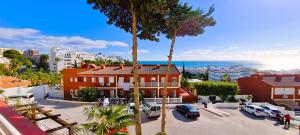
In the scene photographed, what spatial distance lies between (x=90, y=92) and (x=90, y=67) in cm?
773

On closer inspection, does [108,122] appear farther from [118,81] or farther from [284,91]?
[284,91]

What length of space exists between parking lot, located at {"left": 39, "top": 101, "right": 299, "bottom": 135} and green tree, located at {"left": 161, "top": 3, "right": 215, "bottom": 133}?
9.20 m

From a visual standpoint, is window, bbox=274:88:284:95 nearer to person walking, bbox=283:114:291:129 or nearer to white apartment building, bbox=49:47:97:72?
person walking, bbox=283:114:291:129

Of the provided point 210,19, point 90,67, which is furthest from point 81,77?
point 210,19

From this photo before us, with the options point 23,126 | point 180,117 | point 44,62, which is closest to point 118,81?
point 180,117

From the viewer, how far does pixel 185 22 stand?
547 inches

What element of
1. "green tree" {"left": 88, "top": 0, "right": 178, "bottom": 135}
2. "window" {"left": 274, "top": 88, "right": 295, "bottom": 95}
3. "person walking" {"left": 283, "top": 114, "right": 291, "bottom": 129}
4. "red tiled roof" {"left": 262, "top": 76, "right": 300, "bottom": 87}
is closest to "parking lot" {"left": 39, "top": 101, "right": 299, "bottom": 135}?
"person walking" {"left": 283, "top": 114, "right": 291, "bottom": 129}

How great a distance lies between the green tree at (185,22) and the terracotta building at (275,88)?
26.5 metres

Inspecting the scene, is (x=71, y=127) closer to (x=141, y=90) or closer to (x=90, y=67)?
(x=141, y=90)

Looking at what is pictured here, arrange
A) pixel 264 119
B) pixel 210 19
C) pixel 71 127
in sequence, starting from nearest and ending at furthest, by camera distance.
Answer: pixel 71 127
pixel 210 19
pixel 264 119

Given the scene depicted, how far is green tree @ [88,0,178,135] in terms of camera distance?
35.4 ft

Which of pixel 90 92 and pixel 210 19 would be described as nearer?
pixel 210 19

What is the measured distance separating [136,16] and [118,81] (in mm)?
23494

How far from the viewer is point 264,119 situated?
24094 mm
